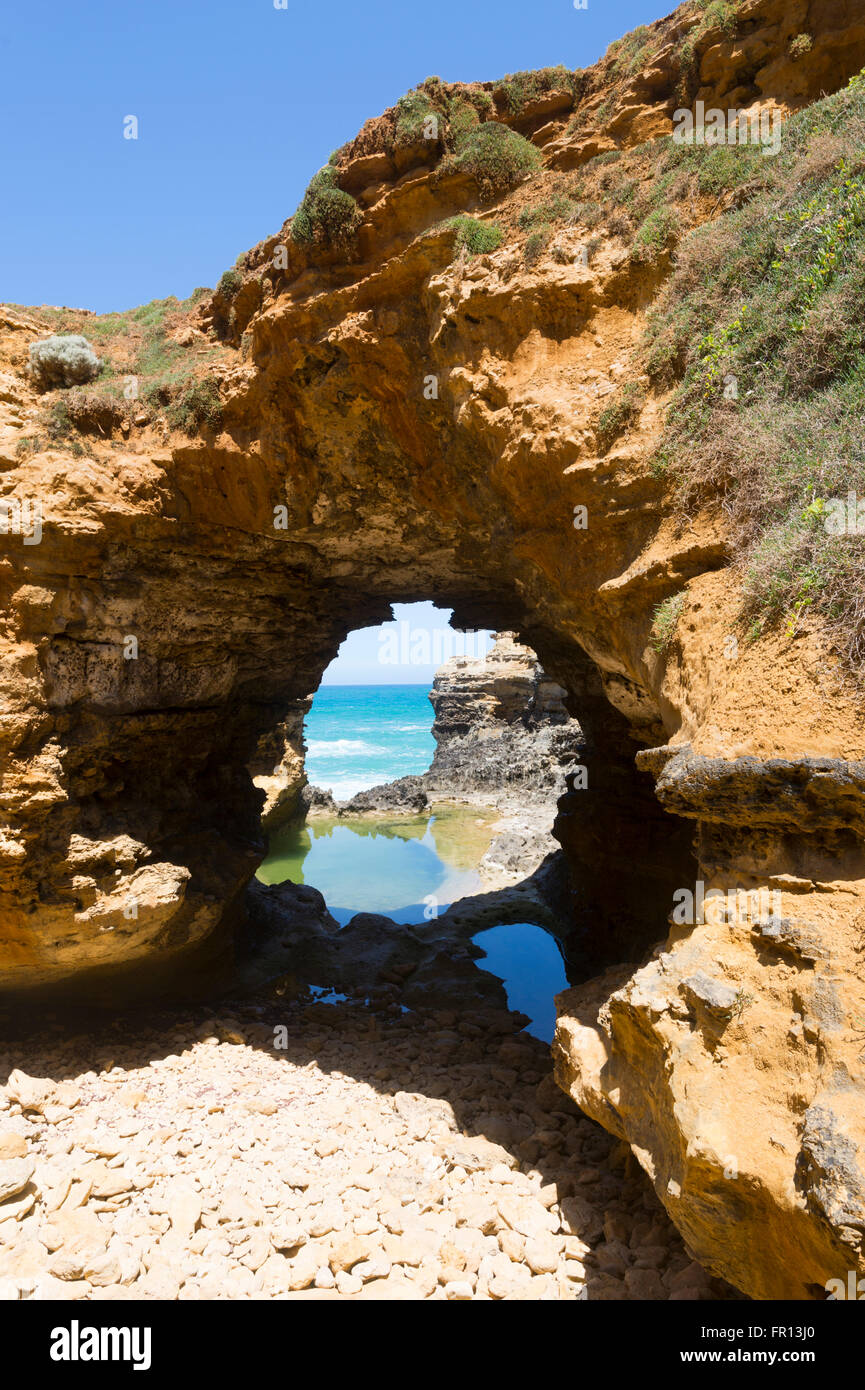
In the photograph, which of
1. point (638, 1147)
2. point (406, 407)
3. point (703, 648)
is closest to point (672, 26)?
point (406, 407)

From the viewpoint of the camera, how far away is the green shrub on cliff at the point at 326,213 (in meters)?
7.37

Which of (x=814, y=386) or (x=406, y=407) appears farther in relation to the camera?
(x=406, y=407)

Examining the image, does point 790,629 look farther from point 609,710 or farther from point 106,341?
point 106,341

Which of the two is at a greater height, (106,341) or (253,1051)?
(106,341)

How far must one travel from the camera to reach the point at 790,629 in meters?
3.92

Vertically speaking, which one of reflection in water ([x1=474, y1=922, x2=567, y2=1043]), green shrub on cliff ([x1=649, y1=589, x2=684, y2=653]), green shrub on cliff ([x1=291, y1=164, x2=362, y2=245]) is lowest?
reflection in water ([x1=474, y1=922, x2=567, y2=1043])

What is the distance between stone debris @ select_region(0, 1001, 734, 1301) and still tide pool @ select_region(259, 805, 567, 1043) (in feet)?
10.4

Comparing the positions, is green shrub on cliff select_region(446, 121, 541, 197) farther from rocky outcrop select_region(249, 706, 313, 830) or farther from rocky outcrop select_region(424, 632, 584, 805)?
rocky outcrop select_region(424, 632, 584, 805)

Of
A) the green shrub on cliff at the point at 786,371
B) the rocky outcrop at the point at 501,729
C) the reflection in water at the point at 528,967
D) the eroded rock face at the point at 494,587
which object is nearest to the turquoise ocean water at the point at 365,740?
the rocky outcrop at the point at 501,729

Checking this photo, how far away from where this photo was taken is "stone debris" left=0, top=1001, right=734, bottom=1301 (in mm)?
4512

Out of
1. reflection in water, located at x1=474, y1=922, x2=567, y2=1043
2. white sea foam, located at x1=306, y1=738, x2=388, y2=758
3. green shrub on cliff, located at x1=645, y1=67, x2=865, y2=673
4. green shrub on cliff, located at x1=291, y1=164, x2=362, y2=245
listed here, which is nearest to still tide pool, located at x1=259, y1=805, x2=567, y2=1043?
reflection in water, located at x1=474, y1=922, x2=567, y2=1043

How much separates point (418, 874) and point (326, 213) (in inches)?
635

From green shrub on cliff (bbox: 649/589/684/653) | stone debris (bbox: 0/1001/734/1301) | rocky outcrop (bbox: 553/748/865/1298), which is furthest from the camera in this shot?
green shrub on cliff (bbox: 649/589/684/653)

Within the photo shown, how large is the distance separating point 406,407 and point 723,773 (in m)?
5.73
